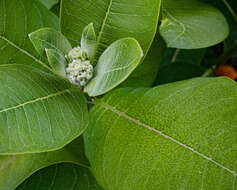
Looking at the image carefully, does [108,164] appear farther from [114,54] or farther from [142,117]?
[114,54]

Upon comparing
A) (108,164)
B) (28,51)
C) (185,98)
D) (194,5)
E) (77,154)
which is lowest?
(77,154)

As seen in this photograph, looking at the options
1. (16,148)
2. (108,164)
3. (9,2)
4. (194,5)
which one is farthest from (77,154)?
(194,5)

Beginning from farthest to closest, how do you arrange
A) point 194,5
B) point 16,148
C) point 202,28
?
point 194,5, point 202,28, point 16,148

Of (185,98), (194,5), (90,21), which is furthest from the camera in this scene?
(194,5)

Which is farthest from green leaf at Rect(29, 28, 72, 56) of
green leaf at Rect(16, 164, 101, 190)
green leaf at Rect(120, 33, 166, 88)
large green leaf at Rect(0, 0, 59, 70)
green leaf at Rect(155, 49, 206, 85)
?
green leaf at Rect(155, 49, 206, 85)

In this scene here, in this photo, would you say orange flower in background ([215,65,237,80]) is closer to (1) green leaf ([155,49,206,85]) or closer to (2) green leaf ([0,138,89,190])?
(1) green leaf ([155,49,206,85])

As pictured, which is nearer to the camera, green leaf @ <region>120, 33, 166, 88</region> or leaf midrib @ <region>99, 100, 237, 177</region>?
leaf midrib @ <region>99, 100, 237, 177</region>

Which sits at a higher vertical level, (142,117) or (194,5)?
(194,5)
